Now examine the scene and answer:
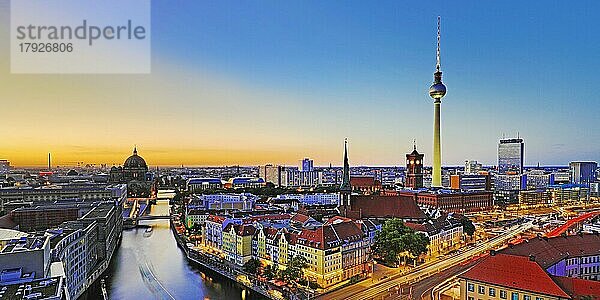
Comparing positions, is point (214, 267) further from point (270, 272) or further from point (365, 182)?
point (365, 182)

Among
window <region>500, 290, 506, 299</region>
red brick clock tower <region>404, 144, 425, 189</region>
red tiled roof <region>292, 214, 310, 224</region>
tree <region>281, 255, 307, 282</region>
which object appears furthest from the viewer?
red brick clock tower <region>404, 144, 425, 189</region>

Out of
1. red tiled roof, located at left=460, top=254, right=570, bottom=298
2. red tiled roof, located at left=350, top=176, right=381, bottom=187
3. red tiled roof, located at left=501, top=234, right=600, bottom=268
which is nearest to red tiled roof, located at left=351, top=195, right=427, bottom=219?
red tiled roof, located at left=501, top=234, right=600, bottom=268

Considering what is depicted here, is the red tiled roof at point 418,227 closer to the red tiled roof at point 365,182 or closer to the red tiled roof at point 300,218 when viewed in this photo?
the red tiled roof at point 300,218

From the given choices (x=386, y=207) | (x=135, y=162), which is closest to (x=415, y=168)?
(x=386, y=207)

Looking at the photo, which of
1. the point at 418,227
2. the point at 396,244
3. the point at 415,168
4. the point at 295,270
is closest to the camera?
the point at 295,270

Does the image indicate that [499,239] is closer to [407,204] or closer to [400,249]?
[407,204]

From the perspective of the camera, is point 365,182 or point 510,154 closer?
point 365,182

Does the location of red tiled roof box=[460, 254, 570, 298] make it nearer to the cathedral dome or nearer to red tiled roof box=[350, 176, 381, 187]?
red tiled roof box=[350, 176, 381, 187]

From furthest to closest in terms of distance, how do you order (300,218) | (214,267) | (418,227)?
(300,218) < (418,227) < (214,267)
